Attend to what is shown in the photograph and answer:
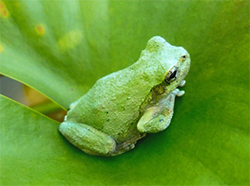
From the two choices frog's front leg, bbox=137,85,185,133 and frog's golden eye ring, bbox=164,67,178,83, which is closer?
frog's golden eye ring, bbox=164,67,178,83

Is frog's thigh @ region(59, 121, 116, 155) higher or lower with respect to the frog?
lower

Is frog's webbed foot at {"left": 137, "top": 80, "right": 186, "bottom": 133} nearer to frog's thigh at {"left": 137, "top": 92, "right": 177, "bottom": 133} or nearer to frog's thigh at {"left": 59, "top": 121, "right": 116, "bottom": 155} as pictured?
frog's thigh at {"left": 137, "top": 92, "right": 177, "bottom": 133}

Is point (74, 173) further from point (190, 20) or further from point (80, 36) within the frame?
point (190, 20)

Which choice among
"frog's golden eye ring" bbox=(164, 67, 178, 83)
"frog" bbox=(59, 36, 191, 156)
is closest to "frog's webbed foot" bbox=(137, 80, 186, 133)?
"frog" bbox=(59, 36, 191, 156)

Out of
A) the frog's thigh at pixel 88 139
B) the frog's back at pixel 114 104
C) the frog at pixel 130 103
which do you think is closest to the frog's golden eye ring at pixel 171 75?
the frog at pixel 130 103

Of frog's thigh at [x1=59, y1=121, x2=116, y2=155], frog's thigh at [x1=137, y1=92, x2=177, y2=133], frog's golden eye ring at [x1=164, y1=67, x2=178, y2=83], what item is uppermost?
frog's golden eye ring at [x1=164, y1=67, x2=178, y2=83]

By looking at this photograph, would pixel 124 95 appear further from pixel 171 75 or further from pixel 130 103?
pixel 171 75

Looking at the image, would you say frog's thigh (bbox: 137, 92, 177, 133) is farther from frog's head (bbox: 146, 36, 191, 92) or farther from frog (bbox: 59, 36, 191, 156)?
frog's head (bbox: 146, 36, 191, 92)

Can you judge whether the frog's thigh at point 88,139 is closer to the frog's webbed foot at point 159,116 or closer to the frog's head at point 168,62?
the frog's webbed foot at point 159,116
